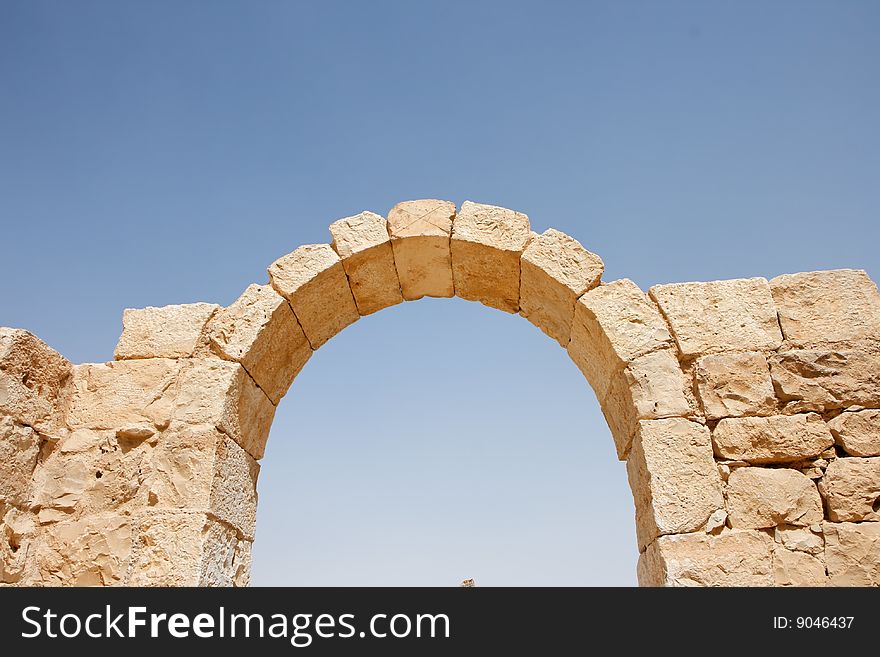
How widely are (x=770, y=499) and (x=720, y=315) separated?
1139 mm

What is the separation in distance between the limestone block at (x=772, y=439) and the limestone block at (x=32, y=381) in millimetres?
4145

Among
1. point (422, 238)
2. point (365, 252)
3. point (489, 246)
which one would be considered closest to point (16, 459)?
point (365, 252)

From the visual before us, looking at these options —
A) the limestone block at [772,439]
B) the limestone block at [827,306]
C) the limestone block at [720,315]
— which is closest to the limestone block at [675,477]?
the limestone block at [772,439]

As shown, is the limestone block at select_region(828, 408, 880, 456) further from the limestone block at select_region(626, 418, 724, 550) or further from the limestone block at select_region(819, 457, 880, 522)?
the limestone block at select_region(626, 418, 724, 550)

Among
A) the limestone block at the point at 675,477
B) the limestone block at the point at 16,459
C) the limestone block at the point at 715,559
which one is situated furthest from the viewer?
the limestone block at the point at 16,459

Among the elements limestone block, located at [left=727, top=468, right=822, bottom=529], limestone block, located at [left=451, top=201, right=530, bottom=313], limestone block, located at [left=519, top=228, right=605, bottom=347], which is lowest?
limestone block, located at [left=727, top=468, right=822, bottom=529]

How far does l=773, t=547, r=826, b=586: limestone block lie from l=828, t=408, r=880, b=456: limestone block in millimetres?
692

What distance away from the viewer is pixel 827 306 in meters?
4.19

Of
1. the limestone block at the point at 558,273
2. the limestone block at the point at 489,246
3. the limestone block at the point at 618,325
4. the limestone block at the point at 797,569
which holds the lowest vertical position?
the limestone block at the point at 797,569

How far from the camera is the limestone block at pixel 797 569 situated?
11.6ft

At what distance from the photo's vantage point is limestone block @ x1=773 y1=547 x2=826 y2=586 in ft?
11.6

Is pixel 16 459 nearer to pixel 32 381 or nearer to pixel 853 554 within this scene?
pixel 32 381

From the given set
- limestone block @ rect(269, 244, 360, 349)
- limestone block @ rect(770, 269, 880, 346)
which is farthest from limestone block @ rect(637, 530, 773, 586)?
limestone block @ rect(269, 244, 360, 349)

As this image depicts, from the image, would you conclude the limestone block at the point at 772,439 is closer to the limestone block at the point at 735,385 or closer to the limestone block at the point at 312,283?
the limestone block at the point at 735,385
